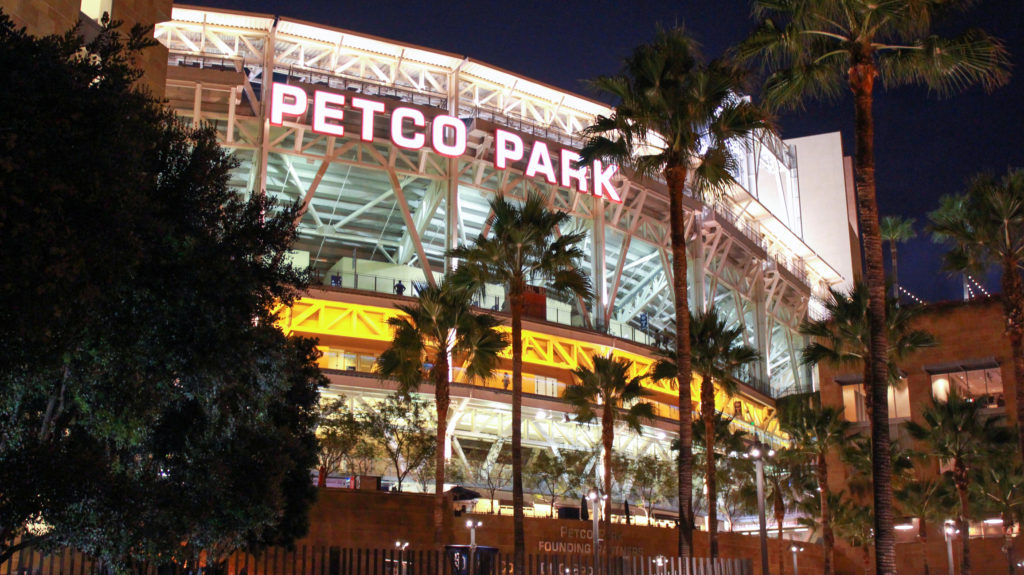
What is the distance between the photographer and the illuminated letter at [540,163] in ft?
202

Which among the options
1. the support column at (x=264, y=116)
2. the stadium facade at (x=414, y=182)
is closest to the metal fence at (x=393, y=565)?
the stadium facade at (x=414, y=182)

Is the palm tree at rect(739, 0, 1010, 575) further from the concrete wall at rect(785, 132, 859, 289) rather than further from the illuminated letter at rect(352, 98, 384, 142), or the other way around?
the concrete wall at rect(785, 132, 859, 289)

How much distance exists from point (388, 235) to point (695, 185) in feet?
166

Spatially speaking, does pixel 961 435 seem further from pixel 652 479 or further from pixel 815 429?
pixel 652 479

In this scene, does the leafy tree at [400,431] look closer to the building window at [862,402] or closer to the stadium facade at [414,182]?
the stadium facade at [414,182]

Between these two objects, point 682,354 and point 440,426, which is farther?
point 440,426

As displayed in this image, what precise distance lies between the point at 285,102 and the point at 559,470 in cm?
2512

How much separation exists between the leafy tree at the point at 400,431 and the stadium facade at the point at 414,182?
149 inches

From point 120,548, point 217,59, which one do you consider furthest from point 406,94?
point 120,548

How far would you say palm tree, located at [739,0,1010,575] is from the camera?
20.7 m

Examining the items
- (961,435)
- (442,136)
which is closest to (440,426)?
(961,435)

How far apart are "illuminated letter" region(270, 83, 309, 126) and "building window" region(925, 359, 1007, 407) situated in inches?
1629

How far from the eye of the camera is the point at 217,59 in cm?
6003

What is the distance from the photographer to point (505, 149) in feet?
201
